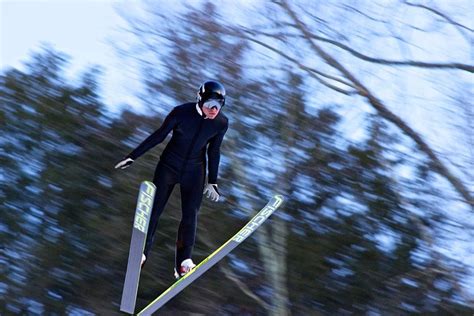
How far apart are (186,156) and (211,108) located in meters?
0.54

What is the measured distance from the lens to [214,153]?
20.3ft

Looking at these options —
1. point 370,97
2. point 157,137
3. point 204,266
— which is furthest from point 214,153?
point 370,97

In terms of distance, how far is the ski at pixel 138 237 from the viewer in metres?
5.82

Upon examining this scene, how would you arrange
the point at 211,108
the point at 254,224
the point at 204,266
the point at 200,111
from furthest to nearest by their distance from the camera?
the point at 254,224 < the point at 204,266 < the point at 200,111 < the point at 211,108

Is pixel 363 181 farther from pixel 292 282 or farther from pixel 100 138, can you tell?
pixel 100 138

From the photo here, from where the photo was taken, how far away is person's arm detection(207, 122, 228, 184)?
611 centimetres

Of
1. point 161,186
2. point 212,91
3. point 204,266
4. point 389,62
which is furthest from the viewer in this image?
A: point 389,62

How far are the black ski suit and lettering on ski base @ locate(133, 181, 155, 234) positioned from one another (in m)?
0.17

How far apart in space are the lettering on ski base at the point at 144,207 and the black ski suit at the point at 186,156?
0.17 metres

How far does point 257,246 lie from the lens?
16.0 m

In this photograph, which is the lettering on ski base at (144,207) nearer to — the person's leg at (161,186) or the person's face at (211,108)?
the person's leg at (161,186)

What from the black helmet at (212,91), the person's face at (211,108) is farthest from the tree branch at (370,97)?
the black helmet at (212,91)

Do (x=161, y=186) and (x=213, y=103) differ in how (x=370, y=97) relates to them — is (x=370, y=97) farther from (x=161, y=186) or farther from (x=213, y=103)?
(x=213, y=103)

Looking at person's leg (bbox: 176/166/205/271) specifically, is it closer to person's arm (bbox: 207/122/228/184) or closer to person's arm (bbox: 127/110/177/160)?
person's arm (bbox: 207/122/228/184)
